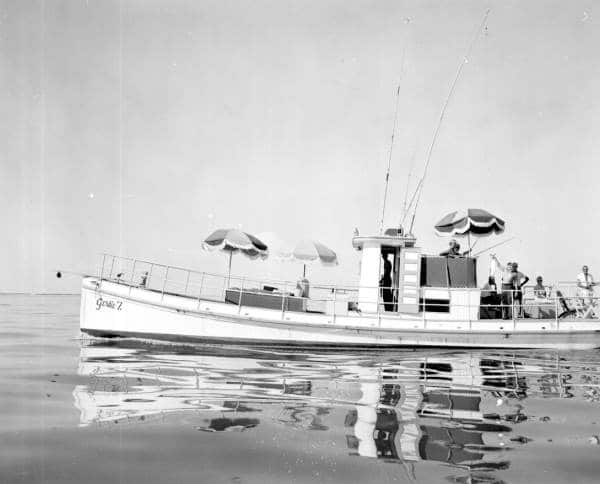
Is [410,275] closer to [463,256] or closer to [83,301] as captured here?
[463,256]

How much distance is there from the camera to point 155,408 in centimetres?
697

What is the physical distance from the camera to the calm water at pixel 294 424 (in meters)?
4.57

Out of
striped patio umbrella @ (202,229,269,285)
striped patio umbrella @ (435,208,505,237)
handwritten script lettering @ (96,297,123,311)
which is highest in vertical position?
striped patio umbrella @ (435,208,505,237)

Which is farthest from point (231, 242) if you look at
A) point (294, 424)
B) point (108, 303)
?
point (294, 424)

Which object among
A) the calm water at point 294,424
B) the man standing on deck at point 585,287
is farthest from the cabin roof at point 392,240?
the calm water at point 294,424

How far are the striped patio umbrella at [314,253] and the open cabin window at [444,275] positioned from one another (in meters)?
4.01

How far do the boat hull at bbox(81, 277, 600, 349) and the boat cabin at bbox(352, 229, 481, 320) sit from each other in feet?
2.02

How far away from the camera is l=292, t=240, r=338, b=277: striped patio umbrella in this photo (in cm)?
2091

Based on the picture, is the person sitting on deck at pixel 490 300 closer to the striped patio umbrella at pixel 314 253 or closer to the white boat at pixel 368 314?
the white boat at pixel 368 314

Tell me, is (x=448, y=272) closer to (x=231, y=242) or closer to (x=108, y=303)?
(x=231, y=242)

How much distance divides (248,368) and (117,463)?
285 inches

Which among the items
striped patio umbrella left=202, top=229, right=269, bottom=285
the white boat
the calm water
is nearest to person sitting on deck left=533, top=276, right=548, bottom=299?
the white boat

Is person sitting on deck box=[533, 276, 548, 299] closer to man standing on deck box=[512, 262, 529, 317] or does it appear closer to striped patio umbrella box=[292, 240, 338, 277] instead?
man standing on deck box=[512, 262, 529, 317]

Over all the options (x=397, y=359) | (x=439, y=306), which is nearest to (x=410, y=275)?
(x=439, y=306)
